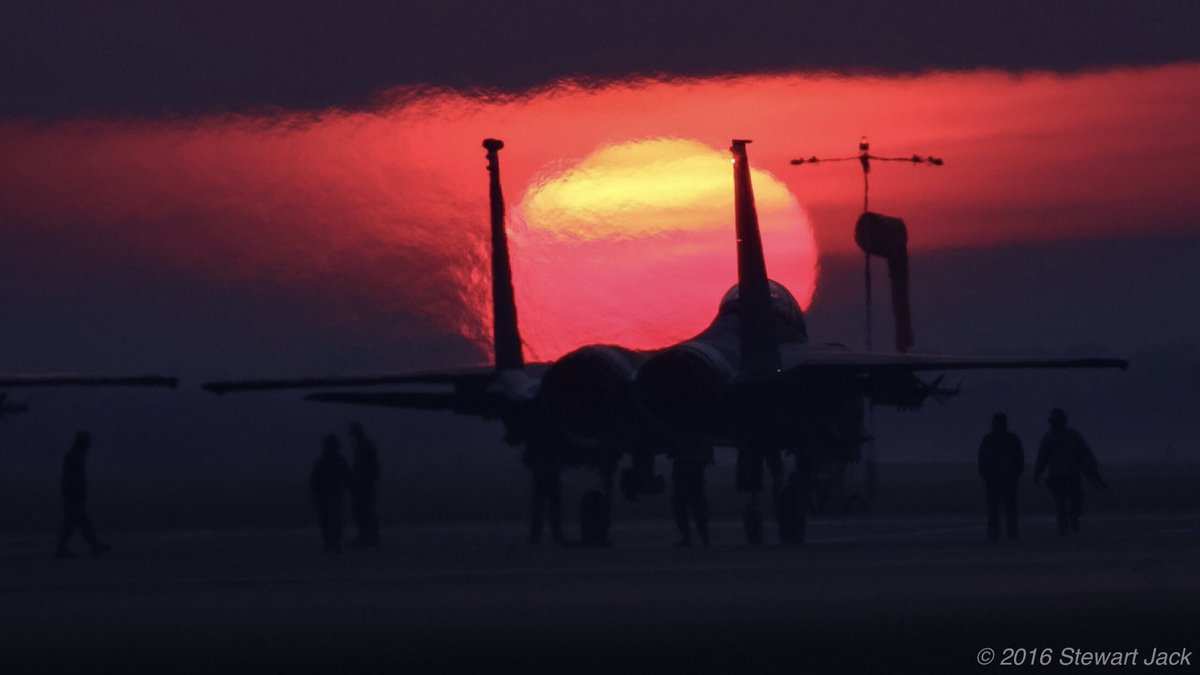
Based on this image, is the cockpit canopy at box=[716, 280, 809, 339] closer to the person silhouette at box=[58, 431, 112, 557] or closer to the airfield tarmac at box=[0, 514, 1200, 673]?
the airfield tarmac at box=[0, 514, 1200, 673]

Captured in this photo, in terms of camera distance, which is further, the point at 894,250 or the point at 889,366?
the point at 894,250

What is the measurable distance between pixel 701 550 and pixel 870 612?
1093 cm

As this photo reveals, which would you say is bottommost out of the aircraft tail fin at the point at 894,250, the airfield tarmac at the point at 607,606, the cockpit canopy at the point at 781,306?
the airfield tarmac at the point at 607,606

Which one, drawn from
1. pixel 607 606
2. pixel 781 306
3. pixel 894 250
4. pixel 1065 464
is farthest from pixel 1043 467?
pixel 894 250

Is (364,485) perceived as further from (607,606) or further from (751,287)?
(607,606)

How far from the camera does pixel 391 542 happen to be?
107ft

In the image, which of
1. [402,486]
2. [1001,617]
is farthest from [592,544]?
[402,486]

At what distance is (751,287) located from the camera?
30031 millimetres

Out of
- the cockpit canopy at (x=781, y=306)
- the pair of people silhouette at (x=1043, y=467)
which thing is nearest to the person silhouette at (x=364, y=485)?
the cockpit canopy at (x=781, y=306)

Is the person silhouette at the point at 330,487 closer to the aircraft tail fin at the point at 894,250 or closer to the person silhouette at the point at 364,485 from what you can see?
the person silhouette at the point at 364,485

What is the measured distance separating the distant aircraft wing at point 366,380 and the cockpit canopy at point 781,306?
11.4 feet

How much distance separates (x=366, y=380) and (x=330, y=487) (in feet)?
7.99

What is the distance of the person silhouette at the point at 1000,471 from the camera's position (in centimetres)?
2942

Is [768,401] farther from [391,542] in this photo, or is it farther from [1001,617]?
[1001,617]
